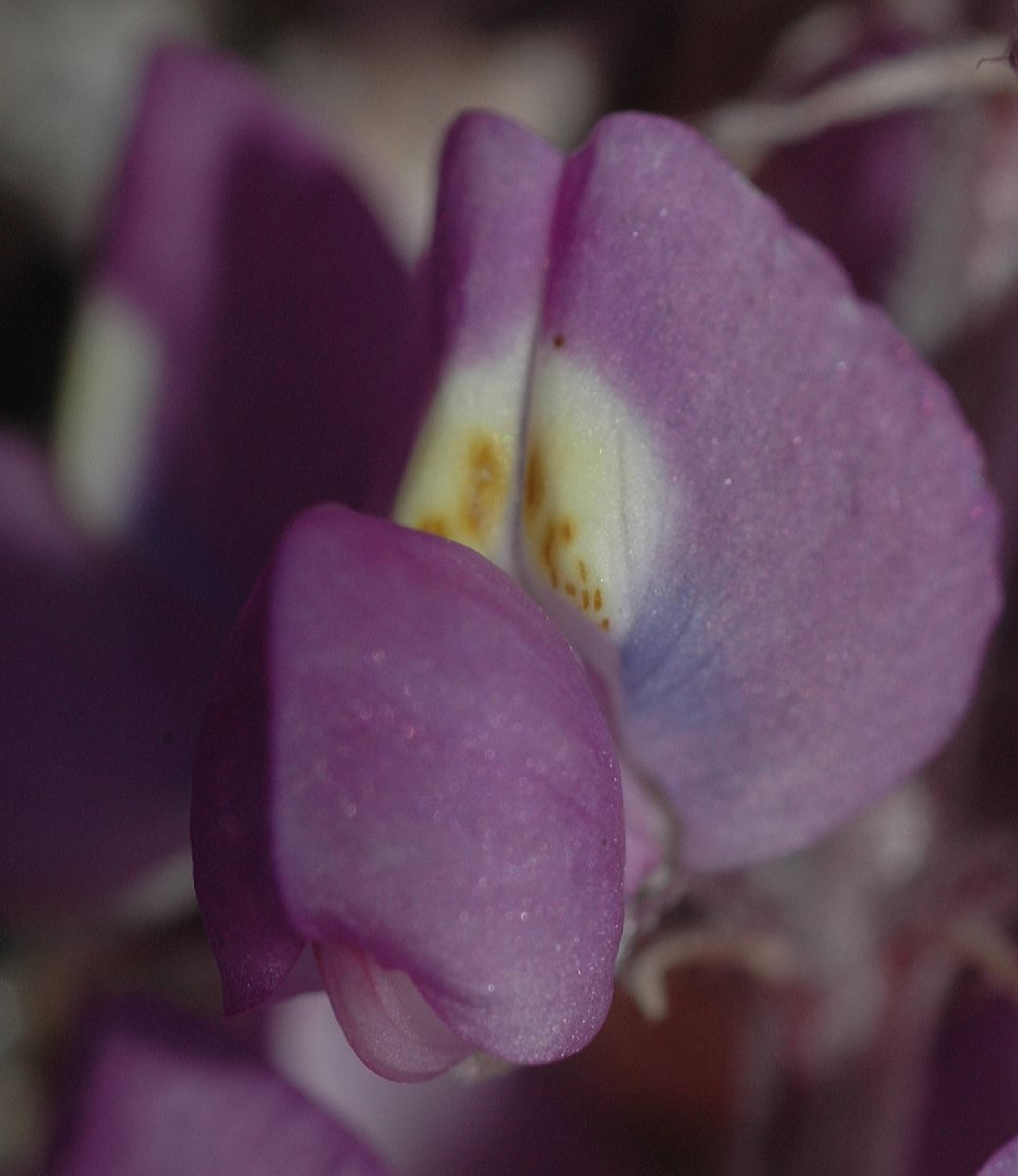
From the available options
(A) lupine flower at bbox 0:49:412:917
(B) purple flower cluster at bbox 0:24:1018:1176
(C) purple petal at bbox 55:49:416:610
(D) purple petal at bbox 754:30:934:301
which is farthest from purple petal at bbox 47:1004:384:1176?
(D) purple petal at bbox 754:30:934:301

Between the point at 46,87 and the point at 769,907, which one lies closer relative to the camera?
the point at 769,907

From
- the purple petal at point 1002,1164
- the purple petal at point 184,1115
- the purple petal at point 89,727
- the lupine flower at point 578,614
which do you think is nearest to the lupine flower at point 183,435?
the purple petal at point 89,727

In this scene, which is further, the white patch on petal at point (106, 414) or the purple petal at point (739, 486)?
the white patch on petal at point (106, 414)

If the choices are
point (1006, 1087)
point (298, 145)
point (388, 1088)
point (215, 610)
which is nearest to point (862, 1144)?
point (1006, 1087)

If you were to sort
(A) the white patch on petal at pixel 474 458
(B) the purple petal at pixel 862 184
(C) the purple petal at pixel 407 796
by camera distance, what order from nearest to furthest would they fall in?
(C) the purple petal at pixel 407 796 < (A) the white patch on petal at pixel 474 458 < (B) the purple petal at pixel 862 184

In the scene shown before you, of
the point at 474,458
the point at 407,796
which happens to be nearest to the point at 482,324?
the point at 474,458

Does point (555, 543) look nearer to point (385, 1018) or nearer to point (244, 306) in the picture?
point (385, 1018)

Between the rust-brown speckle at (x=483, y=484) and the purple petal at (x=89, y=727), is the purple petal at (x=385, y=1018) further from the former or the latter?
the purple petal at (x=89, y=727)

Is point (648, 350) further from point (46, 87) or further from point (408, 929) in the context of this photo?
point (46, 87)

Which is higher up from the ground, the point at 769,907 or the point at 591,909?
the point at 591,909
